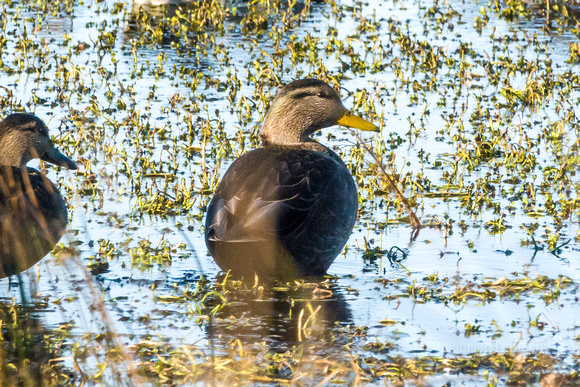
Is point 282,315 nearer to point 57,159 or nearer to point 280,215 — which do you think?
point 280,215

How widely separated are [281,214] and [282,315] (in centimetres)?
62

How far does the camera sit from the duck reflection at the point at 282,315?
563cm

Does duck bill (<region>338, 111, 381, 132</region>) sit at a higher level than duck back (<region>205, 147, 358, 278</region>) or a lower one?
higher

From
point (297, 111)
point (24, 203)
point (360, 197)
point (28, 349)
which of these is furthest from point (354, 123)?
point (28, 349)

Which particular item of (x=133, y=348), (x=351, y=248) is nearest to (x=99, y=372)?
(x=133, y=348)

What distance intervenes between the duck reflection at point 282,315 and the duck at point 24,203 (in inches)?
47.7

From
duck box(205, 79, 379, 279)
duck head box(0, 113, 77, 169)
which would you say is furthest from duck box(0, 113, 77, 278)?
duck box(205, 79, 379, 279)

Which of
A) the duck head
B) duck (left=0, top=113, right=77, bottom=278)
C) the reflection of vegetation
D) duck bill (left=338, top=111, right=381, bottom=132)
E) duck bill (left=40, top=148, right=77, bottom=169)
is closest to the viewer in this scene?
the reflection of vegetation

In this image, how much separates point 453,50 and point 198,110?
4.93m

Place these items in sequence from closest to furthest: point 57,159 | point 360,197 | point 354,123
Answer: point 57,159 → point 354,123 → point 360,197

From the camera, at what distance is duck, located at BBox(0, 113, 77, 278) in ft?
19.3

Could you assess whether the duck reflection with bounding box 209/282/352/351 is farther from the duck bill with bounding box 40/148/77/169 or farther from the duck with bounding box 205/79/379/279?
the duck bill with bounding box 40/148/77/169

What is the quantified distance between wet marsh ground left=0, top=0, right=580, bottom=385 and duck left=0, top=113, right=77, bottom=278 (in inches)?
10.6

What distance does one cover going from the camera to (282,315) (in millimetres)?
6035
